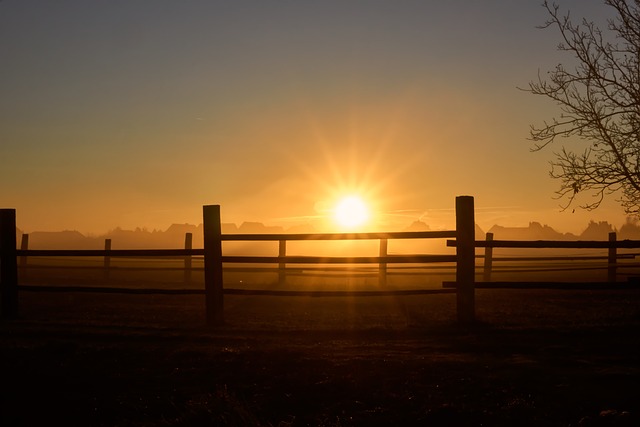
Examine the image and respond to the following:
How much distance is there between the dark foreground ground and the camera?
5520mm

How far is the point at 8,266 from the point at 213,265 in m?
4.90

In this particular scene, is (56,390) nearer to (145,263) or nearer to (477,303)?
(477,303)

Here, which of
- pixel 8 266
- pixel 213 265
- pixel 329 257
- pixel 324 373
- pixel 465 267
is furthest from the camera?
pixel 8 266

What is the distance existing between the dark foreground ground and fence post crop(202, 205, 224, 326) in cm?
32

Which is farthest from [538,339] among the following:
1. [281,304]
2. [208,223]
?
[281,304]

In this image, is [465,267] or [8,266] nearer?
[465,267]

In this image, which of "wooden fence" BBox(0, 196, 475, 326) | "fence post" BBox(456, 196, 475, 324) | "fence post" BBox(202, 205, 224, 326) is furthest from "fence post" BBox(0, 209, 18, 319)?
"fence post" BBox(456, 196, 475, 324)

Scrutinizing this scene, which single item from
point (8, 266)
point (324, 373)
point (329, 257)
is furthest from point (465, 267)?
point (8, 266)

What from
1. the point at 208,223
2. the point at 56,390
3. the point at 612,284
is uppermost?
A: the point at 208,223

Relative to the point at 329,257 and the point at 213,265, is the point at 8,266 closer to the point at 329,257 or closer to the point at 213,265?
the point at 213,265

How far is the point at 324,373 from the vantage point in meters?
6.79

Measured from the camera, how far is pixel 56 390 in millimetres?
6711

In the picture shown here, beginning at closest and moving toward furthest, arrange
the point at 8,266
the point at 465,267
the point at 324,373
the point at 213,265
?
1. the point at 324,373
2. the point at 465,267
3. the point at 213,265
4. the point at 8,266

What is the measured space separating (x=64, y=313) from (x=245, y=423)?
9.80m
